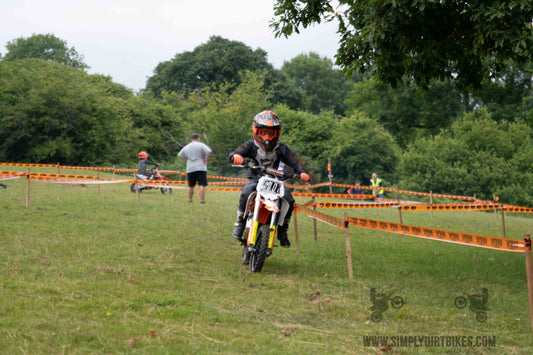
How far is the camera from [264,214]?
784cm

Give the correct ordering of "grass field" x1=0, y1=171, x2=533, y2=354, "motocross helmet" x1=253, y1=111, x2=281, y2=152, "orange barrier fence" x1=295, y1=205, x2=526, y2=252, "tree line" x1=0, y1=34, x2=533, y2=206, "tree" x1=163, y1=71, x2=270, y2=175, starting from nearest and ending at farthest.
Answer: "grass field" x1=0, y1=171, x2=533, y2=354 → "orange barrier fence" x1=295, y1=205, x2=526, y2=252 → "motocross helmet" x1=253, y1=111, x2=281, y2=152 → "tree line" x1=0, y1=34, x2=533, y2=206 → "tree" x1=163, y1=71, x2=270, y2=175

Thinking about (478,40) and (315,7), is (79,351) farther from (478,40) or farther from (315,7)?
(315,7)

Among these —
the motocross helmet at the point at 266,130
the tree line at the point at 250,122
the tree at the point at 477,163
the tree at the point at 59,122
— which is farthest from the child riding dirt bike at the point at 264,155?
the tree at the point at 477,163

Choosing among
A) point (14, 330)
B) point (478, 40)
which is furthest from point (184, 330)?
point (478, 40)

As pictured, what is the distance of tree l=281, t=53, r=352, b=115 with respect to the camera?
266ft

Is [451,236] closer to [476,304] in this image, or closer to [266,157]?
[476,304]

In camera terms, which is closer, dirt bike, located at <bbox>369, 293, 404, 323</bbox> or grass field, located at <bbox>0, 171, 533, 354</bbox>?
grass field, located at <bbox>0, 171, 533, 354</bbox>

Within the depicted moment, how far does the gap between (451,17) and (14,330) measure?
7.23 m

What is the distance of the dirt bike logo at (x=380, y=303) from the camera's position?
19.6 ft

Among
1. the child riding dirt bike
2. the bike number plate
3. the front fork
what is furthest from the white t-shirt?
the front fork

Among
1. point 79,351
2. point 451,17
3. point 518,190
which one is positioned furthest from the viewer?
point 518,190

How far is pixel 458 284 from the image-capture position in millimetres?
8055

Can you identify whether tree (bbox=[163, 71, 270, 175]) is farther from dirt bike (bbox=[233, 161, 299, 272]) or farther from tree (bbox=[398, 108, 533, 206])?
dirt bike (bbox=[233, 161, 299, 272])

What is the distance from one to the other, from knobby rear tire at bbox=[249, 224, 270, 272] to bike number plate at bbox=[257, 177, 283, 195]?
48cm
